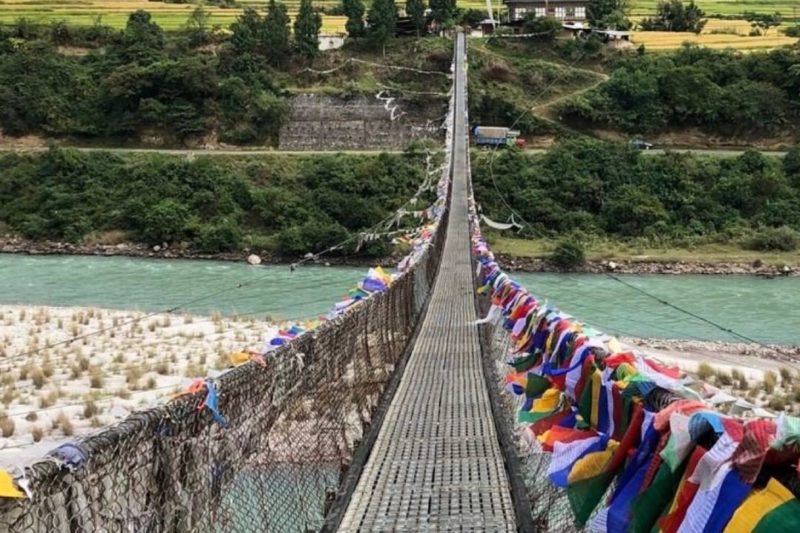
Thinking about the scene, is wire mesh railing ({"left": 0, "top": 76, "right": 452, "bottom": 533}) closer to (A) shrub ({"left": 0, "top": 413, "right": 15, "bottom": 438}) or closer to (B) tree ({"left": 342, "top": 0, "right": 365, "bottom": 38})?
(A) shrub ({"left": 0, "top": 413, "right": 15, "bottom": 438})

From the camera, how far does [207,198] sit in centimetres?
3139

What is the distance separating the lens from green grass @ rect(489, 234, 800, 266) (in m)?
27.5

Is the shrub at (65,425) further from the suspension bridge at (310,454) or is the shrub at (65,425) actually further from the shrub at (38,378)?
the suspension bridge at (310,454)

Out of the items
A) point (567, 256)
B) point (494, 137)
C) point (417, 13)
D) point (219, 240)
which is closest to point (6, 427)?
point (567, 256)

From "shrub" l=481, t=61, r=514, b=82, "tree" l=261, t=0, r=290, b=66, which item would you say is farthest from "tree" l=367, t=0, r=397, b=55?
"shrub" l=481, t=61, r=514, b=82

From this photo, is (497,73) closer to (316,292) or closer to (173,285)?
(316,292)

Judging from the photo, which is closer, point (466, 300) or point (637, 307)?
point (466, 300)

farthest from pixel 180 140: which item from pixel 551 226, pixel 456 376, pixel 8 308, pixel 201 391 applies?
pixel 201 391

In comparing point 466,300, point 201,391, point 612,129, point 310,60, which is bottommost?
point 466,300

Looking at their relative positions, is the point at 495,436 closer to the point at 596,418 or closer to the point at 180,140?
the point at 596,418

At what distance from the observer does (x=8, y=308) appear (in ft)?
55.0

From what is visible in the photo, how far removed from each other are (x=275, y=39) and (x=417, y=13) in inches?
386

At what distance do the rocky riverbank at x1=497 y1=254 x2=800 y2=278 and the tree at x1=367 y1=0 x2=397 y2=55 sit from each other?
21058mm

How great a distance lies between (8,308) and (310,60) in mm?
28645
